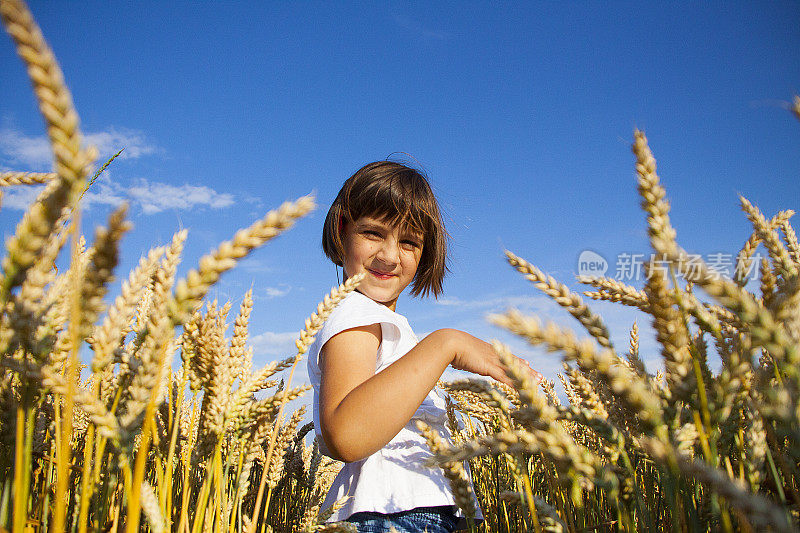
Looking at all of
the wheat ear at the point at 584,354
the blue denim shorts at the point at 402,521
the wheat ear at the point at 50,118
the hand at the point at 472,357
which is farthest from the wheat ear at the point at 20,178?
the blue denim shorts at the point at 402,521

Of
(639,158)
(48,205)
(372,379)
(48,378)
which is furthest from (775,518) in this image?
(372,379)

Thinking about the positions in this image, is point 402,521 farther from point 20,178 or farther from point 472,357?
point 20,178

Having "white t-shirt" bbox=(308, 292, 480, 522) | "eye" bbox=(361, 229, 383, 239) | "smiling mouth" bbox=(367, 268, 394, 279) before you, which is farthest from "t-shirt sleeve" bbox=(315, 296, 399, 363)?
"eye" bbox=(361, 229, 383, 239)

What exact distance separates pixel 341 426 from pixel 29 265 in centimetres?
125

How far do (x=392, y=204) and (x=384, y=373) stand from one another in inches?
53.3

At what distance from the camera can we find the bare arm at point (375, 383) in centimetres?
166

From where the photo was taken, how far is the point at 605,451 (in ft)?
3.78

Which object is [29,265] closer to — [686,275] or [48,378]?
[48,378]

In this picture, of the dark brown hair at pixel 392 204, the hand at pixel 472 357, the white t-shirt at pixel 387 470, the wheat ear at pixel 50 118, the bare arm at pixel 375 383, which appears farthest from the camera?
the dark brown hair at pixel 392 204

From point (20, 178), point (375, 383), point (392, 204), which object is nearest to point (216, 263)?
point (20, 178)

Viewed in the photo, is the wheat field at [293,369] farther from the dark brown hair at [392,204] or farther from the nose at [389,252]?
the dark brown hair at [392,204]

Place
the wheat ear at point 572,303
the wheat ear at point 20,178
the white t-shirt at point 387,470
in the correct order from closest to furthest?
1. the wheat ear at point 572,303
2. the wheat ear at point 20,178
3. the white t-shirt at point 387,470

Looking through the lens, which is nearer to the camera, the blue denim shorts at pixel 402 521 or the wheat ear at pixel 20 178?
the wheat ear at pixel 20 178

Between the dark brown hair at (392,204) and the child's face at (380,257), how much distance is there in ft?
0.25
